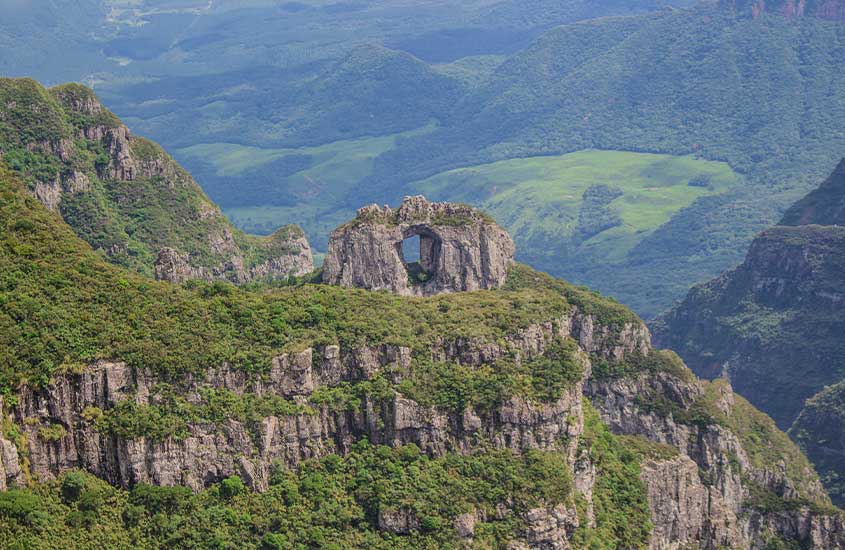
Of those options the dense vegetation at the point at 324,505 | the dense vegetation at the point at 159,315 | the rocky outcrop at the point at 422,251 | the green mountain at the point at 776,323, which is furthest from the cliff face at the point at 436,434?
the green mountain at the point at 776,323

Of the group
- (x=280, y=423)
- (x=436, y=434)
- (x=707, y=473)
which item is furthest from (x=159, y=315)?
(x=707, y=473)

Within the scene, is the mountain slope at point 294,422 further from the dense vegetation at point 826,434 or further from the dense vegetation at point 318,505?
the dense vegetation at point 826,434

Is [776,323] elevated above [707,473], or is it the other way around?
[776,323]

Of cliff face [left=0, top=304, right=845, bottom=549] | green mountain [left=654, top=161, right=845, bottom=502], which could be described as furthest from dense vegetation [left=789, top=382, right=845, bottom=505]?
cliff face [left=0, top=304, right=845, bottom=549]

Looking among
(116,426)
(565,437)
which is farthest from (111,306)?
(565,437)

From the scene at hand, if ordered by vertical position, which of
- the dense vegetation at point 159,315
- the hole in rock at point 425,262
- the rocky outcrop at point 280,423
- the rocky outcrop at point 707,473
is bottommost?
the rocky outcrop at point 707,473

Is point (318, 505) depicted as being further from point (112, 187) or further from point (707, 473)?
point (112, 187)
